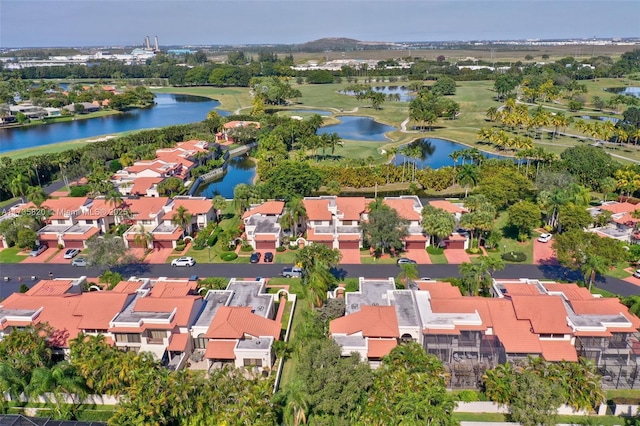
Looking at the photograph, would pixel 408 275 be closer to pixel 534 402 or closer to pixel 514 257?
pixel 534 402

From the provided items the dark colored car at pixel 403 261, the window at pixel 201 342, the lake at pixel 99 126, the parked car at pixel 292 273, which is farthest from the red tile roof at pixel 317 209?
the lake at pixel 99 126

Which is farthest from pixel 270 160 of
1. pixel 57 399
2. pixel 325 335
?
pixel 57 399

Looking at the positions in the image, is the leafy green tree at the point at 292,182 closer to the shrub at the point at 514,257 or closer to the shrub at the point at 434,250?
the shrub at the point at 434,250

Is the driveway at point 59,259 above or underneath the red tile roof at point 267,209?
underneath

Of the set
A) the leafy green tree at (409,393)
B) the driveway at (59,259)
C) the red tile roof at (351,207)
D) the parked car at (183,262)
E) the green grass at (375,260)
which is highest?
the red tile roof at (351,207)

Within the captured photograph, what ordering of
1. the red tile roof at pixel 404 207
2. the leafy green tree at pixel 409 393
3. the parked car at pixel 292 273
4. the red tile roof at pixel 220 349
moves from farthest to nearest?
the red tile roof at pixel 404 207 < the parked car at pixel 292 273 < the red tile roof at pixel 220 349 < the leafy green tree at pixel 409 393

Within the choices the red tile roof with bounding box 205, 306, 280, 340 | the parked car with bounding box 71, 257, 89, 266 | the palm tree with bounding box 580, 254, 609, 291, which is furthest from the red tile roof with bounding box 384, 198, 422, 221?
the parked car with bounding box 71, 257, 89, 266

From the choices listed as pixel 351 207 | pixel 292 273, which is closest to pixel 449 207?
pixel 351 207

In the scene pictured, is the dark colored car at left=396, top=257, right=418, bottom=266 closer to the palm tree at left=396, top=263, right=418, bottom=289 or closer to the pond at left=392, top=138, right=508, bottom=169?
the palm tree at left=396, top=263, right=418, bottom=289
